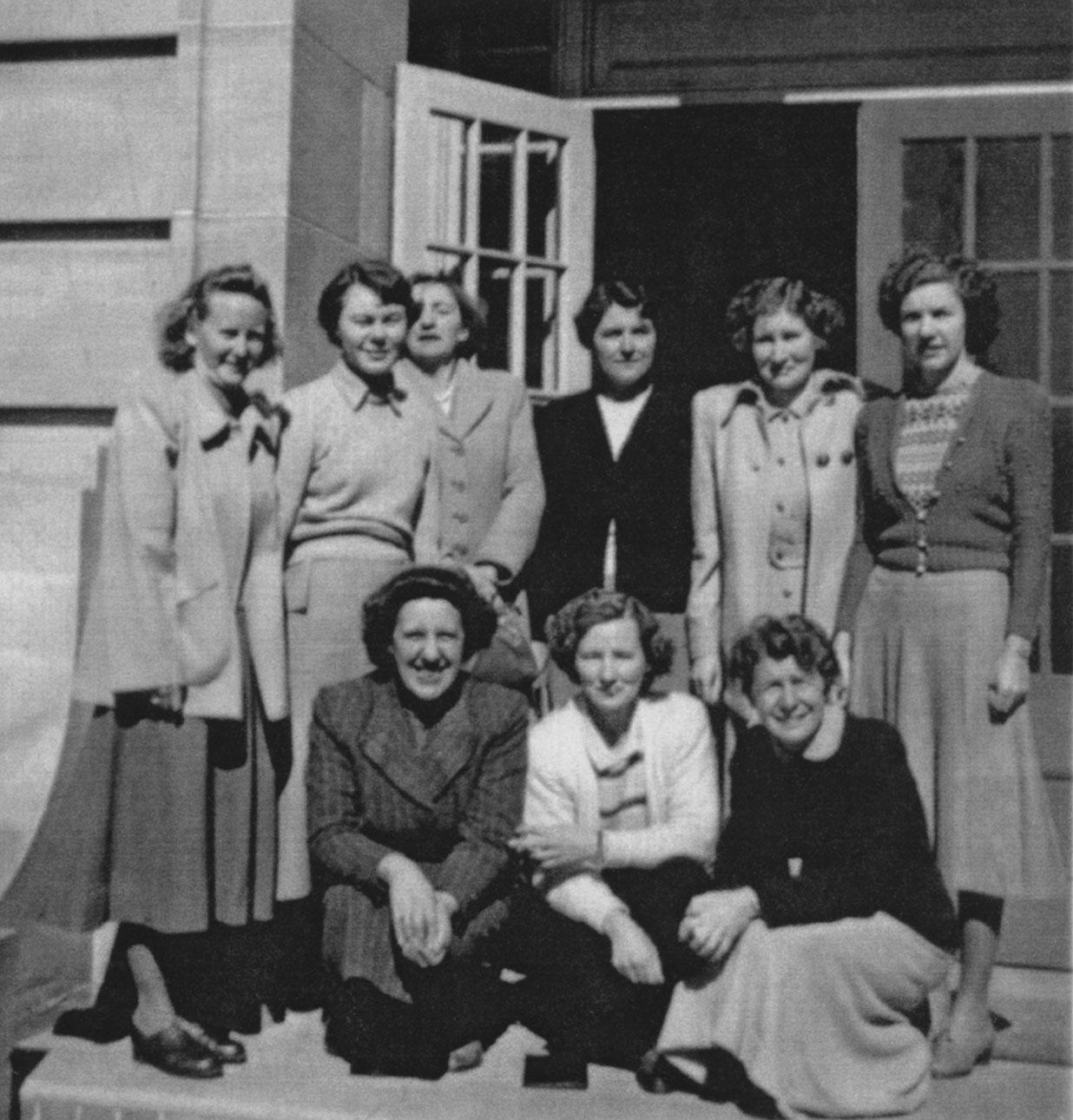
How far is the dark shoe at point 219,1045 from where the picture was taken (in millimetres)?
3223

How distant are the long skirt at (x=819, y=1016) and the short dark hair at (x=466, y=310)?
172 cm

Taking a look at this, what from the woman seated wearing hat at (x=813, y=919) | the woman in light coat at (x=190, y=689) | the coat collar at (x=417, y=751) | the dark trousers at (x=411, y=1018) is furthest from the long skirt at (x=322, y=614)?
the woman seated wearing hat at (x=813, y=919)

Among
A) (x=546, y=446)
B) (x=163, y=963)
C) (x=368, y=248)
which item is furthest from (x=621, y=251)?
(x=163, y=963)

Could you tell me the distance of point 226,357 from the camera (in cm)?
336

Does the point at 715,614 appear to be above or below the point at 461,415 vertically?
below

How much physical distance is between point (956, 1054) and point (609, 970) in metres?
0.77

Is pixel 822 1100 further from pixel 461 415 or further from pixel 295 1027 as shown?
pixel 461 415

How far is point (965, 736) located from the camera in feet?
10.8

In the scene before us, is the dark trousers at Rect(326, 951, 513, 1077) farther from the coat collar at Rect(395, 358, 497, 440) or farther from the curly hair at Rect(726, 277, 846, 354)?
the curly hair at Rect(726, 277, 846, 354)

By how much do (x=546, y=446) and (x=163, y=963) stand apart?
161cm

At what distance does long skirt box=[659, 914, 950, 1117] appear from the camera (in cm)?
299

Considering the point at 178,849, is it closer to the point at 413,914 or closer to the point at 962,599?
the point at 413,914

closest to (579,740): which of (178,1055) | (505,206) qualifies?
(178,1055)

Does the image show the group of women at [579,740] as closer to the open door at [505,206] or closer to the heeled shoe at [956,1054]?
the heeled shoe at [956,1054]
